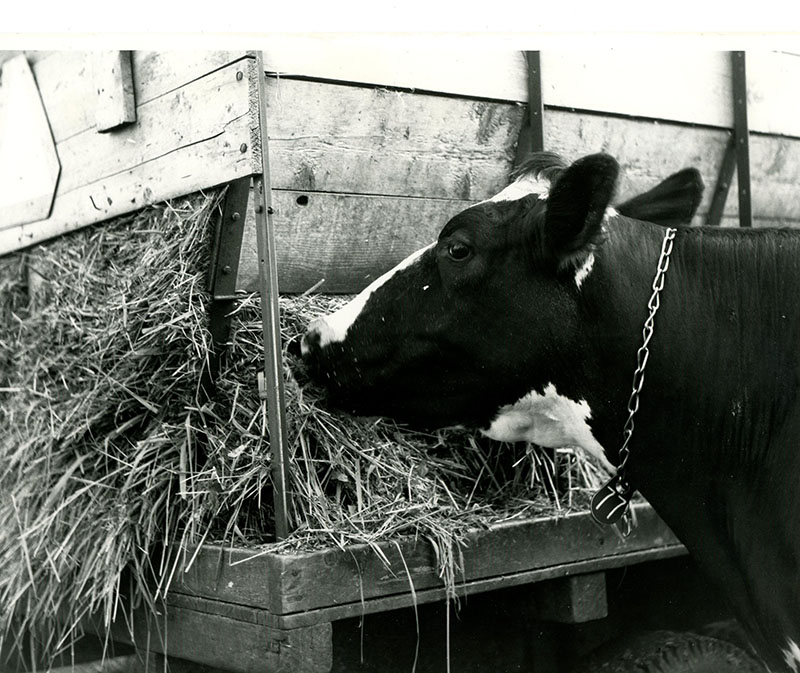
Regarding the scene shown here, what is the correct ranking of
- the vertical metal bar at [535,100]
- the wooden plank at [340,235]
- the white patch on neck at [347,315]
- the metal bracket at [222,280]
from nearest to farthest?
the white patch on neck at [347,315]
the metal bracket at [222,280]
the wooden plank at [340,235]
the vertical metal bar at [535,100]

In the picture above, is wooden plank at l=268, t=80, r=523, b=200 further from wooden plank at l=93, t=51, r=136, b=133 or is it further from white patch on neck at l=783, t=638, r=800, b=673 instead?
white patch on neck at l=783, t=638, r=800, b=673

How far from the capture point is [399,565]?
8.16ft

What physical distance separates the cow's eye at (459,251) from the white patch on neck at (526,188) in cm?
15

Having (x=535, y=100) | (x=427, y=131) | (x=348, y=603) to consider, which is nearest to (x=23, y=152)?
(x=427, y=131)

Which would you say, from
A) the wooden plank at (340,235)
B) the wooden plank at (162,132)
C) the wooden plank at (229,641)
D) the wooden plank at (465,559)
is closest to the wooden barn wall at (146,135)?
the wooden plank at (162,132)

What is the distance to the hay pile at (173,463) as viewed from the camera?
2607 millimetres

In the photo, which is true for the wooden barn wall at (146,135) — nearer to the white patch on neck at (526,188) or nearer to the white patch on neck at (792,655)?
the white patch on neck at (526,188)

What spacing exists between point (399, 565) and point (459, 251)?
2.50ft

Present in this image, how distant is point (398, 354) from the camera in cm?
256

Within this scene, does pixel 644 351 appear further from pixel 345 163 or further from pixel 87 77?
pixel 87 77

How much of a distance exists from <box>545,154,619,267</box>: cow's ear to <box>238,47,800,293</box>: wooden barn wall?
0.80 meters

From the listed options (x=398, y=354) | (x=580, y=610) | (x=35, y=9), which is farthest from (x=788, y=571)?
(x=35, y=9)

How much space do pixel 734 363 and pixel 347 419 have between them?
1.02 meters

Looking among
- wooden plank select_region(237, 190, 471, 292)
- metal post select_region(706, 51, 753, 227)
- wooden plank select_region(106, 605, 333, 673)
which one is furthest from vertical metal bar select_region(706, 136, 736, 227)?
wooden plank select_region(106, 605, 333, 673)
